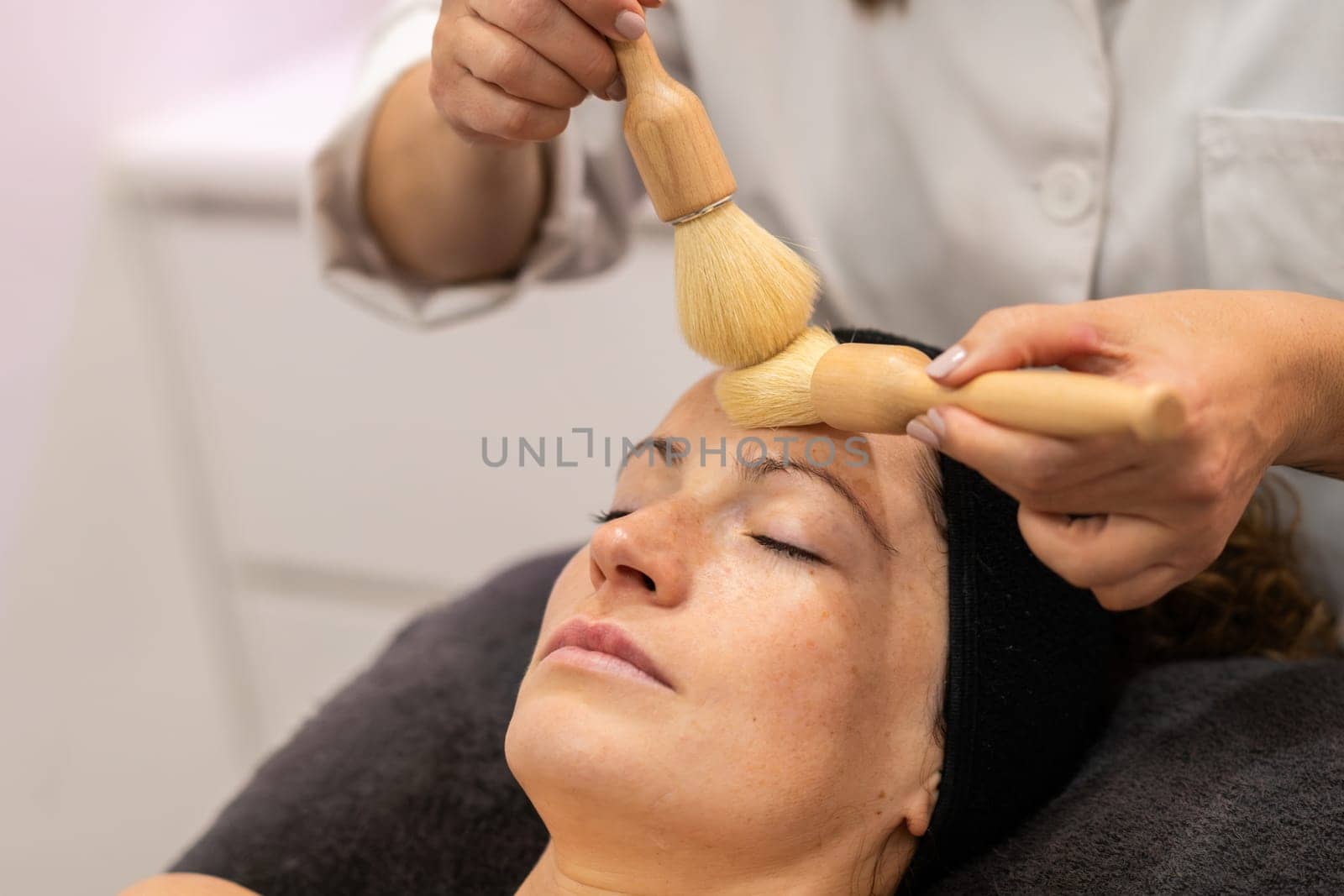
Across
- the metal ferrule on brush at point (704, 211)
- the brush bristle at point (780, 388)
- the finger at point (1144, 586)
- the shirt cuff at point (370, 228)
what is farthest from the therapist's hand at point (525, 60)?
the finger at point (1144, 586)

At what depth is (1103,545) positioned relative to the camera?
0.63 meters

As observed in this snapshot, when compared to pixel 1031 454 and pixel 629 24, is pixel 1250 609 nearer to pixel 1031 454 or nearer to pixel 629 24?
pixel 1031 454

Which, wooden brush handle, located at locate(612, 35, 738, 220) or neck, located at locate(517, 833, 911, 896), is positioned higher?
wooden brush handle, located at locate(612, 35, 738, 220)

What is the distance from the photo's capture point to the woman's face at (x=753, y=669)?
2.49 feet

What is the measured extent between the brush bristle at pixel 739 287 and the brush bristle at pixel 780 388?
0.03 ft

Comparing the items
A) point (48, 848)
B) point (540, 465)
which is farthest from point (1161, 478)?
point (48, 848)

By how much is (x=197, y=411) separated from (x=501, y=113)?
4.34ft

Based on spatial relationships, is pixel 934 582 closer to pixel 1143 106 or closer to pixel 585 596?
pixel 585 596

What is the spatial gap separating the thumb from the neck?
371 mm

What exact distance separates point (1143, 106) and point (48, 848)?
176 centimetres

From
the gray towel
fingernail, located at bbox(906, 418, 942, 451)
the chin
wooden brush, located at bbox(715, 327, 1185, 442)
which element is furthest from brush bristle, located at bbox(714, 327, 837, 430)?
the gray towel

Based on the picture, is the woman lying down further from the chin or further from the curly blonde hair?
the curly blonde hair

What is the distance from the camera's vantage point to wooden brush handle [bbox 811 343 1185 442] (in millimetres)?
541

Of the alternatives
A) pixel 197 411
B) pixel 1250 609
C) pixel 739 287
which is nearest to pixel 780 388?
pixel 739 287
